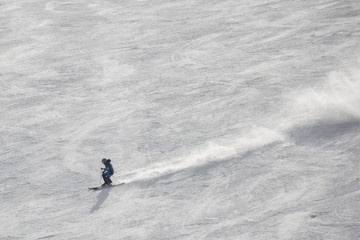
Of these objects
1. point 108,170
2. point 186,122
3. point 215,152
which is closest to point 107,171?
point 108,170

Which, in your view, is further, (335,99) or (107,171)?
(335,99)

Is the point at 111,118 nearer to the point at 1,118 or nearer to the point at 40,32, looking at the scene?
the point at 1,118

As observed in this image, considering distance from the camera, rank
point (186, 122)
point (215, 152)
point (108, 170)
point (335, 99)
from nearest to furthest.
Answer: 1. point (108, 170)
2. point (215, 152)
3. point (186, 122)
4. point (335, 99)

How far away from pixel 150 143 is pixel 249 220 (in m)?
5.57

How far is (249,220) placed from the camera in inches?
463

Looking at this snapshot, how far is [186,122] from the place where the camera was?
17.7m

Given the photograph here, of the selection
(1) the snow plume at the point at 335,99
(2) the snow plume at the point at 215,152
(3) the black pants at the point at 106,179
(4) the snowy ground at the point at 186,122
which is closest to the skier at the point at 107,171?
(3) the black pants at the point at 106,179

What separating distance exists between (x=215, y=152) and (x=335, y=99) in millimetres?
5275

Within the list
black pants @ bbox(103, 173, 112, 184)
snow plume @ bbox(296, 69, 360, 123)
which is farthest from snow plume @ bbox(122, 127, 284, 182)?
snow plume @ bbox(296, 69, 360, 123)

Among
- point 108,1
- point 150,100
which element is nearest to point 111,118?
point 150,100

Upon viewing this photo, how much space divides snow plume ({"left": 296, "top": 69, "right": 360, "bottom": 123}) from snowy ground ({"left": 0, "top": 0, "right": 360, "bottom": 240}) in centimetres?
7

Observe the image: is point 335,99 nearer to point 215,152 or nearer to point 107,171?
point 215,152

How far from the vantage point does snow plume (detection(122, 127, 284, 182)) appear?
48.2 ft

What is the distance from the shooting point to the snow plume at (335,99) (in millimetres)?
16719
